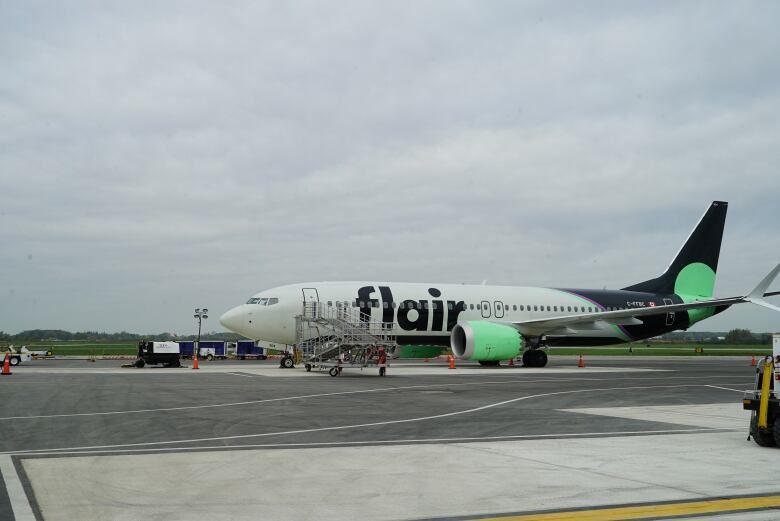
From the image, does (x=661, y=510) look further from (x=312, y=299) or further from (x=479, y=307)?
(x=479, y=307)

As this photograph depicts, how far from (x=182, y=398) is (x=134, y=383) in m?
6.39

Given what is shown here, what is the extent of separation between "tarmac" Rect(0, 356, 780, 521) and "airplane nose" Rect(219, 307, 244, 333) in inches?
642

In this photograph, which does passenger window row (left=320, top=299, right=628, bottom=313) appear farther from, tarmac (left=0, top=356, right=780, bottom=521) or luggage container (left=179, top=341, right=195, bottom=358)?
luggage container (left=179, top=341, right=195, bottom=358)

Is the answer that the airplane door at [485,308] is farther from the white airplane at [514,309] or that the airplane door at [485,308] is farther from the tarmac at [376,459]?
the tarmac at [376,459]

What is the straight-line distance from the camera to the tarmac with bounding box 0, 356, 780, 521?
7.15 metres

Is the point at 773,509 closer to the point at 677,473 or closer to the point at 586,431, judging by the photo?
the point at 677,473

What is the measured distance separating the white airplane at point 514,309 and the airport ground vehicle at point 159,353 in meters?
5.68

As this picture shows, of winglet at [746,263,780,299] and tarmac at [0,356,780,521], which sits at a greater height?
winglet at [746,263,780,299]

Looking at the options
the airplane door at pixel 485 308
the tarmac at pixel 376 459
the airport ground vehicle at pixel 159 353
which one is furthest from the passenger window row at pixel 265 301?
the tarmac at pixel 376 459

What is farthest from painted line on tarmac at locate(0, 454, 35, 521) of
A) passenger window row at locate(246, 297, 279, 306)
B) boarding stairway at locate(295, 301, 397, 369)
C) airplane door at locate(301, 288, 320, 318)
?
passenger window row at locate(246, 297, 279, 306)

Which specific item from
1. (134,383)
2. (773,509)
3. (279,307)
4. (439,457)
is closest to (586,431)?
(439,457)

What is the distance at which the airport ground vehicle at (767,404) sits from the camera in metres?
11.0

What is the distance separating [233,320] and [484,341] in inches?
490

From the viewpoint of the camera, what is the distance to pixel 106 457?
9906 millimetres
